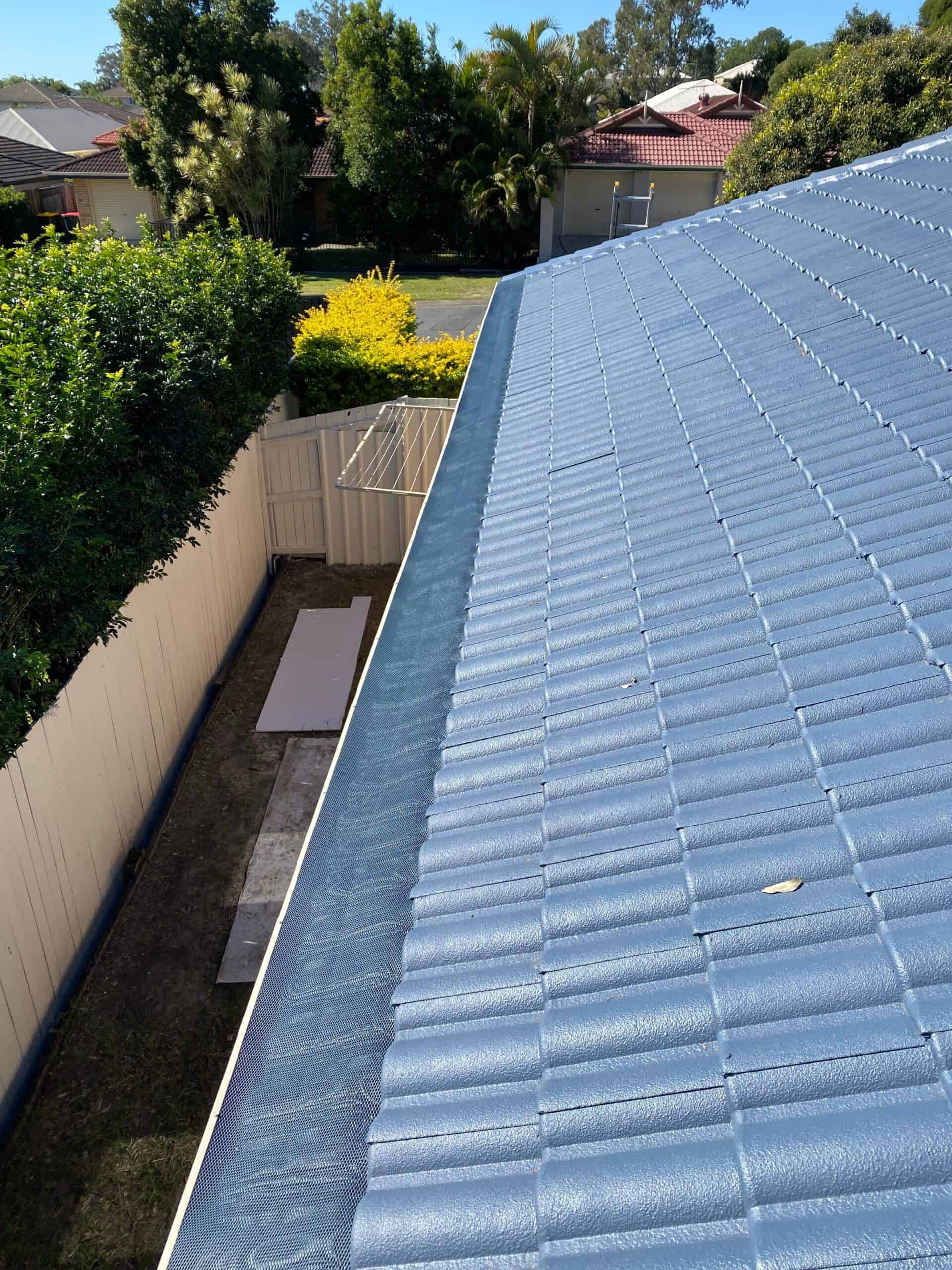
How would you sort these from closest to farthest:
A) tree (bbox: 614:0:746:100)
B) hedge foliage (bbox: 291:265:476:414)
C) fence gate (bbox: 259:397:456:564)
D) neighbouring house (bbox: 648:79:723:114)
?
1. fence gate (bbox: 259:397:456:564)
2. hedge foliage (bbox: 291:265:476:414)
3. neighbouring house (bbox: 648:79:723:114)
4. tree (bbox: 614:0:746:100)

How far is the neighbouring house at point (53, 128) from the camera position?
154 feet

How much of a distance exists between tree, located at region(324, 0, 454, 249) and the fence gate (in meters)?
24.5

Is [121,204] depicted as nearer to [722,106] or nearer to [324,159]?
[324,159]

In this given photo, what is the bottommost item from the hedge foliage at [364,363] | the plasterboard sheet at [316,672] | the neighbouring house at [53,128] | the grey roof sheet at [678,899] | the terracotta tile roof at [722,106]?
the plasterboard sheet at [316,672]

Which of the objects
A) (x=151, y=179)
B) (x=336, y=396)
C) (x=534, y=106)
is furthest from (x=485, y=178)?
(x=336, y=396)

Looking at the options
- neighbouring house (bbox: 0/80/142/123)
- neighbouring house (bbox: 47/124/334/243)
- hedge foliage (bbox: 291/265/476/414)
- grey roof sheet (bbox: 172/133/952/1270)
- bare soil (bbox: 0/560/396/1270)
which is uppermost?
neighbouring house (bbox: 0/80/142/123)

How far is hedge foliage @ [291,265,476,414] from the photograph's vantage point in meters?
11.6

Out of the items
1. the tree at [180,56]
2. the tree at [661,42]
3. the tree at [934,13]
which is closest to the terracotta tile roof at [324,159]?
the tree at [180,56]

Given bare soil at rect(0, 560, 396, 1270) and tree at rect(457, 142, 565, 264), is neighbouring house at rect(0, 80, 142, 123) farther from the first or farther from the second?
bare soil at rect(0, 560, 396, 1270)

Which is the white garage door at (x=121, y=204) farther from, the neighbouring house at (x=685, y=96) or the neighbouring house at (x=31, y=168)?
the neighbouring house at (x=685, y=96)

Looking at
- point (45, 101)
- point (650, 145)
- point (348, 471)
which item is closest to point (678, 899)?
point (348, 471)

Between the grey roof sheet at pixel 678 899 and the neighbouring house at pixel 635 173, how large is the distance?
33063 mm

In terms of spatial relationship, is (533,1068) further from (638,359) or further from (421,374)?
(421,374)

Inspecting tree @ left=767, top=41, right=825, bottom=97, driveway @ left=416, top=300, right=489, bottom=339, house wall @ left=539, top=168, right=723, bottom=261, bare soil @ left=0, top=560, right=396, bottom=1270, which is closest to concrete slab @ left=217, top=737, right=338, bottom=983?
bare soil @ left=0, top=560, right=396, bottom=1270
